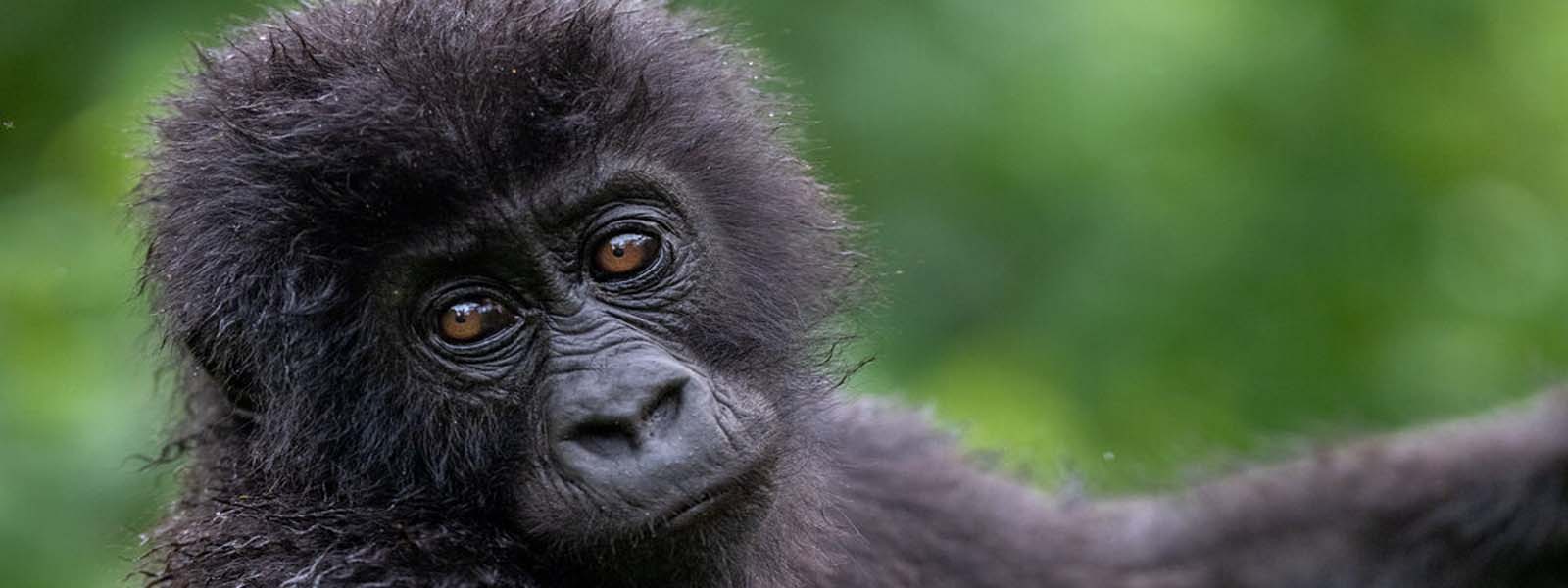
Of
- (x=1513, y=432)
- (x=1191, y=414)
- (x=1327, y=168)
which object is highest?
(x=1327, y=168)

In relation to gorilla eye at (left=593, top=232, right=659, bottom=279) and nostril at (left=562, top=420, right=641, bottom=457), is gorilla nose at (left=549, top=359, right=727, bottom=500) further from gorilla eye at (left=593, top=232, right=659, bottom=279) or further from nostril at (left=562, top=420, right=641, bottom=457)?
gorilla eye at (left=593, top=232, right=659, bottom=279)

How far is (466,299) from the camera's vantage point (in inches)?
146

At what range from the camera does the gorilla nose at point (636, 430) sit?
3.50 meters

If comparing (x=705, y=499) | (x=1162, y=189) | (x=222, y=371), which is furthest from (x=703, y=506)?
(x=1162, y=189)

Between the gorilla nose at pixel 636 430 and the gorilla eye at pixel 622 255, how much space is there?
273mm

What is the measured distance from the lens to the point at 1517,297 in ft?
24.9

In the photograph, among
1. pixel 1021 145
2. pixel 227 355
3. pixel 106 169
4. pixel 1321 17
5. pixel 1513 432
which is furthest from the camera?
pixel 1321 17

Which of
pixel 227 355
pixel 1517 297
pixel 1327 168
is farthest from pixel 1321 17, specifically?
pixel 227 355

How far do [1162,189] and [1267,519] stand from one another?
1.99 meters

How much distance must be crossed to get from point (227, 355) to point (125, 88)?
269cm

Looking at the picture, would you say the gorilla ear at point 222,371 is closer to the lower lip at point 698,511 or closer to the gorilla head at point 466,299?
the gorilla head at point 466,299

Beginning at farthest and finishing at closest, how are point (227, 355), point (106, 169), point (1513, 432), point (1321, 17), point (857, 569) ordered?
point (1321, 17) → point (106, 169) → point (1513, 432) → point (857, 569) → point (227, 355)

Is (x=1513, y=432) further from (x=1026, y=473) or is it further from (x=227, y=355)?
(x=227, y=355)

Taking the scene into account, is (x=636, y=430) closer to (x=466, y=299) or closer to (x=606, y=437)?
(x=606, y=437)
